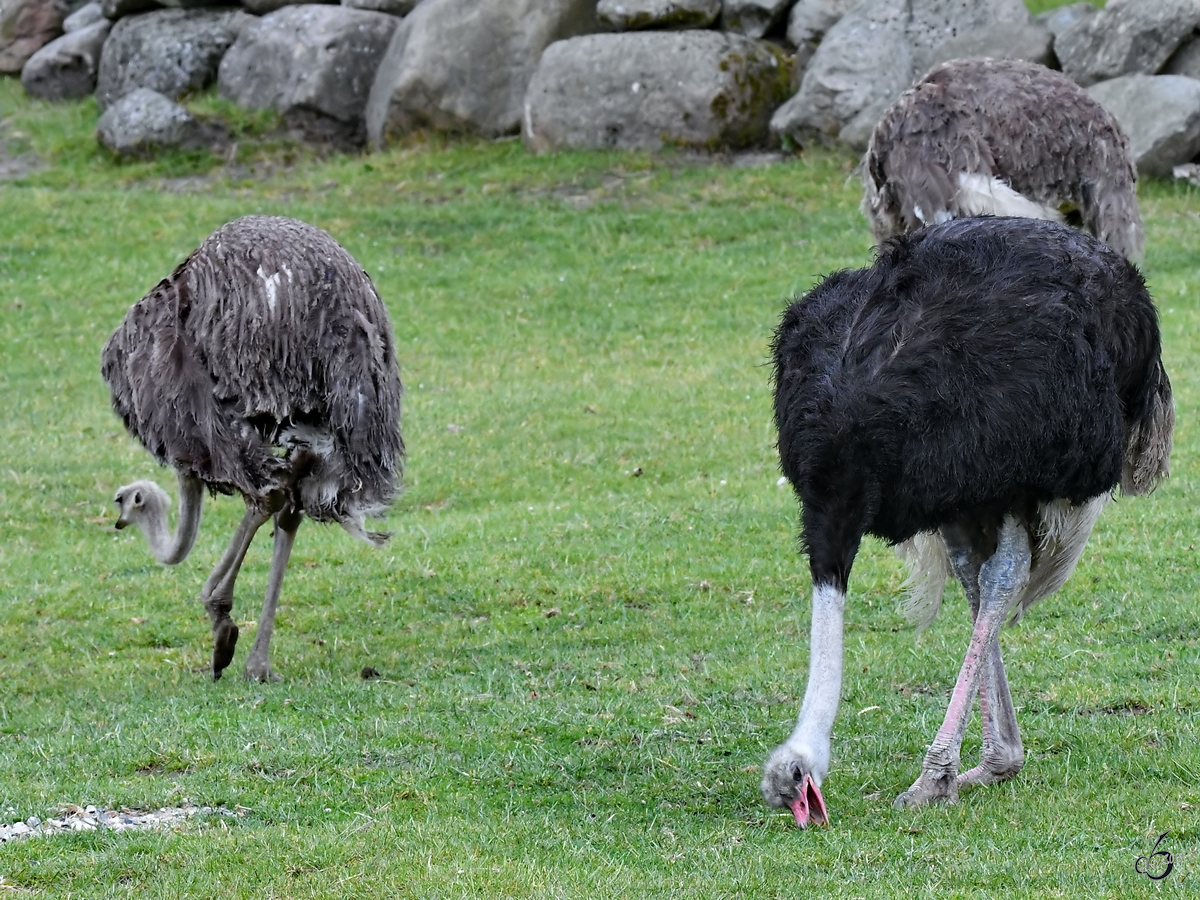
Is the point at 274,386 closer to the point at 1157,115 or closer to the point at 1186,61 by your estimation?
the point at 1157,115

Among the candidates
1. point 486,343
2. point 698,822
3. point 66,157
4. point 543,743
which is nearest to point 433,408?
point 486,343

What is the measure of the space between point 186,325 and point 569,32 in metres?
14.2

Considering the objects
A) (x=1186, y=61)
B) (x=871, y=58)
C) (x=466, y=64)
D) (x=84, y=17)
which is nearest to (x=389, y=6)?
(x=466, y=64)

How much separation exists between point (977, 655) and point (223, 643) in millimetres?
3855

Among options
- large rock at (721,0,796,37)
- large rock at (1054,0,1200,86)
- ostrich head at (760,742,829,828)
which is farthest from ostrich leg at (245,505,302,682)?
large rock at (721,0,796,37)

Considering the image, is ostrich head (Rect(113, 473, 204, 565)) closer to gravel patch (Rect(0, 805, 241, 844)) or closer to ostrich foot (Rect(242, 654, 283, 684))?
ostrich foot (Rect(242, 654, 283, 684))

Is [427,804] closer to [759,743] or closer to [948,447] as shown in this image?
[759,743]

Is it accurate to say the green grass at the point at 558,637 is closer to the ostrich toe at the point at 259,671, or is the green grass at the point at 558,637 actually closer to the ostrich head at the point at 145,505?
the ostrich toe at the point at 259,671

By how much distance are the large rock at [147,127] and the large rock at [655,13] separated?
5460mm

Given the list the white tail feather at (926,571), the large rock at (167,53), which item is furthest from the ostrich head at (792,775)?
the large rock at (167,53)

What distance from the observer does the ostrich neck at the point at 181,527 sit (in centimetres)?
827

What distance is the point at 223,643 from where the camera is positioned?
7.91 meters

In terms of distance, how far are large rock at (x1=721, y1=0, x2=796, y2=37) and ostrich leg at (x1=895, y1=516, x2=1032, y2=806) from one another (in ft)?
53.0

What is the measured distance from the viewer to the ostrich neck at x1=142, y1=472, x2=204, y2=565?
326 inches
